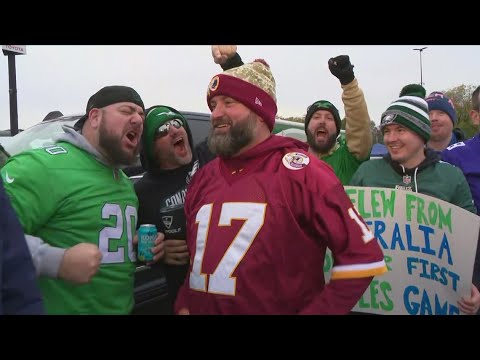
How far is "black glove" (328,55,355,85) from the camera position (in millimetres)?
3189

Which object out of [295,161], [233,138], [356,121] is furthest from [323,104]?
[295,161]

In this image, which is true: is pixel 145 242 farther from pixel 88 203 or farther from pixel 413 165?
pixel 413 165

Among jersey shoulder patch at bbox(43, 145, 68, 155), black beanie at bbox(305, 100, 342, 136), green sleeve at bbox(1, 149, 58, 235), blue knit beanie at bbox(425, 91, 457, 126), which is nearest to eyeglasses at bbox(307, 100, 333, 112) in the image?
black beanie at bbox(305, 100, 342, 136)

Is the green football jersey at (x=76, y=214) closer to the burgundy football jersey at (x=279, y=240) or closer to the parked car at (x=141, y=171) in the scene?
the burgundy football jersey at (x=279, y=240)

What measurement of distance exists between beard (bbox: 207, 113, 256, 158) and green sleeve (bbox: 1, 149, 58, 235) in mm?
892

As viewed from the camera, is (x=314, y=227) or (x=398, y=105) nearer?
(x=314, y=227)

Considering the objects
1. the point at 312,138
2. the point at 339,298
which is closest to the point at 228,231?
the point at 339,298

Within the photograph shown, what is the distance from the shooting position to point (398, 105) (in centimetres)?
290

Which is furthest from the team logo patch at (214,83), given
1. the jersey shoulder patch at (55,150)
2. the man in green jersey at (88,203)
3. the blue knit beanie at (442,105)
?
the blue knit beanie at (442,105)

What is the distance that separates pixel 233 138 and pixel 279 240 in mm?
599

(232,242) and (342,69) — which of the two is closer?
(232,242)

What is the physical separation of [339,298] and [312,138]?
2270 mm

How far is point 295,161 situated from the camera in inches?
83.7

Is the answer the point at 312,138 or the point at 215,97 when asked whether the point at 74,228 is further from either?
the point at 312,138
